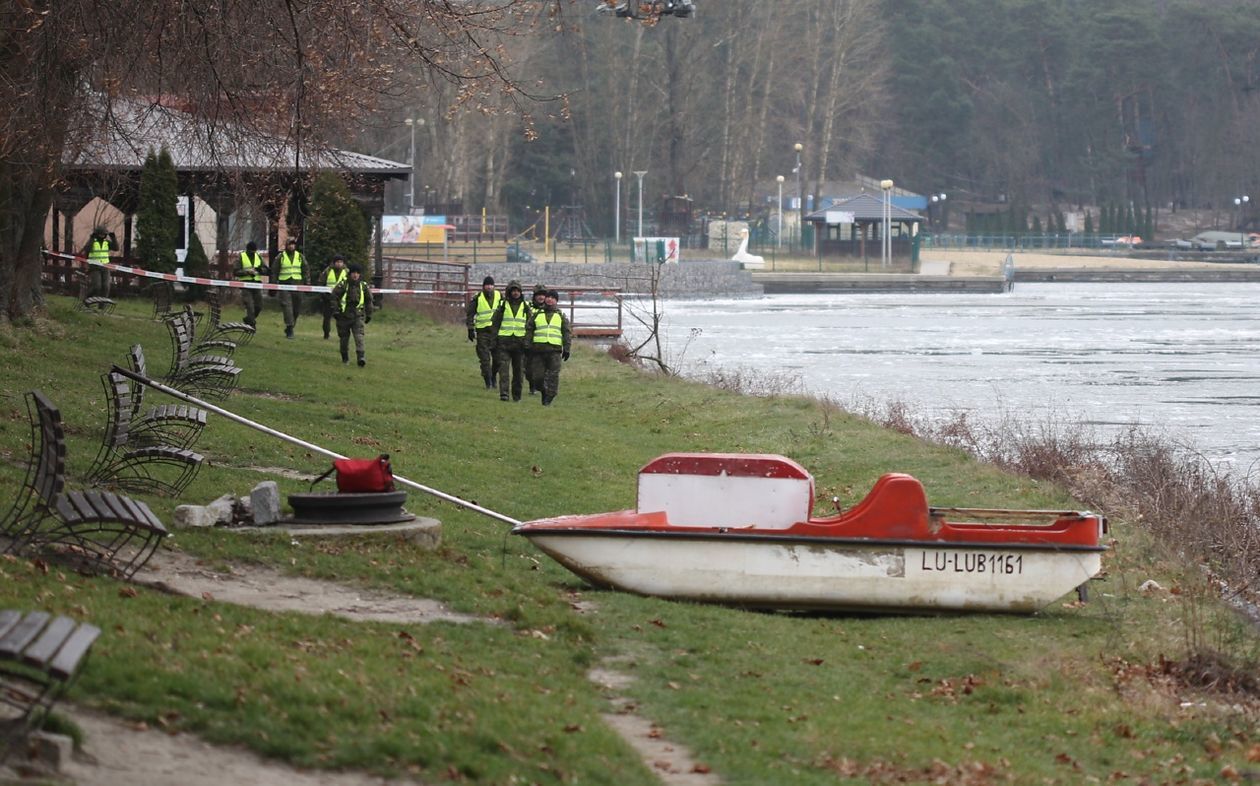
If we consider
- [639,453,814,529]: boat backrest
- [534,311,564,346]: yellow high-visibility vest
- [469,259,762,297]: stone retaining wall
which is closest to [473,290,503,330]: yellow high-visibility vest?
[534,311,564,346]: yellow high-visibility vest

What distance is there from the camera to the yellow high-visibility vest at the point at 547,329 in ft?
82.1

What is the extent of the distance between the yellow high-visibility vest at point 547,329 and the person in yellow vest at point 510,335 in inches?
8.2

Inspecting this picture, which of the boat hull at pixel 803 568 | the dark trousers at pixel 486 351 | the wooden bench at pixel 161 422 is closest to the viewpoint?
the boat hull at pixel 803 568

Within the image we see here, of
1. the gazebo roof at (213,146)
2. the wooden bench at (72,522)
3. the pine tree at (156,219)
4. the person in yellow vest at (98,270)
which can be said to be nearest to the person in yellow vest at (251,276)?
the person in yellow vest at (98,270)

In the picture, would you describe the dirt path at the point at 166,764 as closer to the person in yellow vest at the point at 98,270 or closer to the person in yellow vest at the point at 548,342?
the person in yellow vest at the point at 548,342

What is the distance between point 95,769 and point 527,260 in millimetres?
74276

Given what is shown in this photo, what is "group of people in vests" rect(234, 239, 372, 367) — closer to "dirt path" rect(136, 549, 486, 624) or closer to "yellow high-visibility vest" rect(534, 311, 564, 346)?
"yellow high-visibility vest" rect(534, 311, 564, 346)

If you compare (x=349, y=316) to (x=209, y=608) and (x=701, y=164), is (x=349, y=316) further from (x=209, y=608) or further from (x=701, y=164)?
(x=701, y=164)

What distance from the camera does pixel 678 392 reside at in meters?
30.7

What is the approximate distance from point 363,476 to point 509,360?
1332cm

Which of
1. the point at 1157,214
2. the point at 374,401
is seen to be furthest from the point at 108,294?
the point at 1157,214

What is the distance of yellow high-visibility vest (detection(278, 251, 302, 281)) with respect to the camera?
111 feet

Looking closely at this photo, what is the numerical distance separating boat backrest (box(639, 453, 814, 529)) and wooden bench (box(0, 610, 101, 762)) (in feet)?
19.6

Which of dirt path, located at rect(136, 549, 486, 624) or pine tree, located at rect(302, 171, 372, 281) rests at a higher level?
pine tree, located at rect(302, 171, 372, 281)
